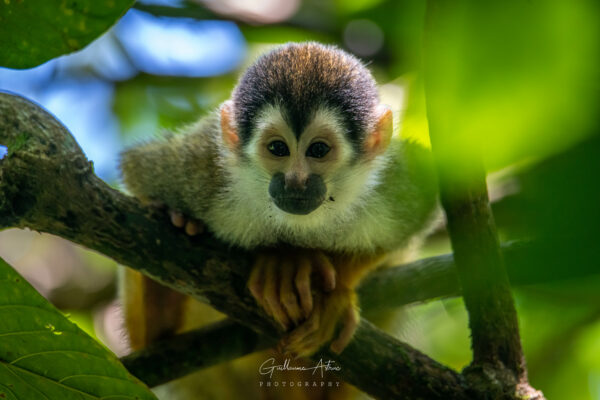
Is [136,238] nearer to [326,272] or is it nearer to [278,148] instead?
[278,148]

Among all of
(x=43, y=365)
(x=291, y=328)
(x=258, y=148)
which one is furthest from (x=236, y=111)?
(x=43, y=365)

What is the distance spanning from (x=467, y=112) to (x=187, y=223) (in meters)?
2.32

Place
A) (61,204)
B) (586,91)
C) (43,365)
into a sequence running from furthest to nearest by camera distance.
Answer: (61,204)
(43,365)
(586,91)

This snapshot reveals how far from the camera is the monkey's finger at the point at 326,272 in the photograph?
115 inches

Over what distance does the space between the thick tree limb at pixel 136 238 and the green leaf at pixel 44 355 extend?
498 mm

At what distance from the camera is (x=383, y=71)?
211 inches

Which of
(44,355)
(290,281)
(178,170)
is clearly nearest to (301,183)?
(290,281)

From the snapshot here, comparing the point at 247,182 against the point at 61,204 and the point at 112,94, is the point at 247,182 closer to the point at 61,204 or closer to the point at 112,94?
the point at 61,204

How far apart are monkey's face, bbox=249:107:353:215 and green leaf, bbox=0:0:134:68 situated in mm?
1250

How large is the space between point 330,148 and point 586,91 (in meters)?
2.30

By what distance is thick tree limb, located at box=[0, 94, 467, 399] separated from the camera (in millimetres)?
2172

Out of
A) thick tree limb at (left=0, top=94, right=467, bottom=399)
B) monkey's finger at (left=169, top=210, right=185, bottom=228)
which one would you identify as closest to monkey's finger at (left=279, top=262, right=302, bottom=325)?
thick tree limb at (left=0, top=94, right=467, bottom=399)

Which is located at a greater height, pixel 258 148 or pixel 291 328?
pixel 258 148

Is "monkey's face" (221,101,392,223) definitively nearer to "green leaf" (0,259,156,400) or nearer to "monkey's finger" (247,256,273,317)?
"monkey's finger" (247,256,273,317)
